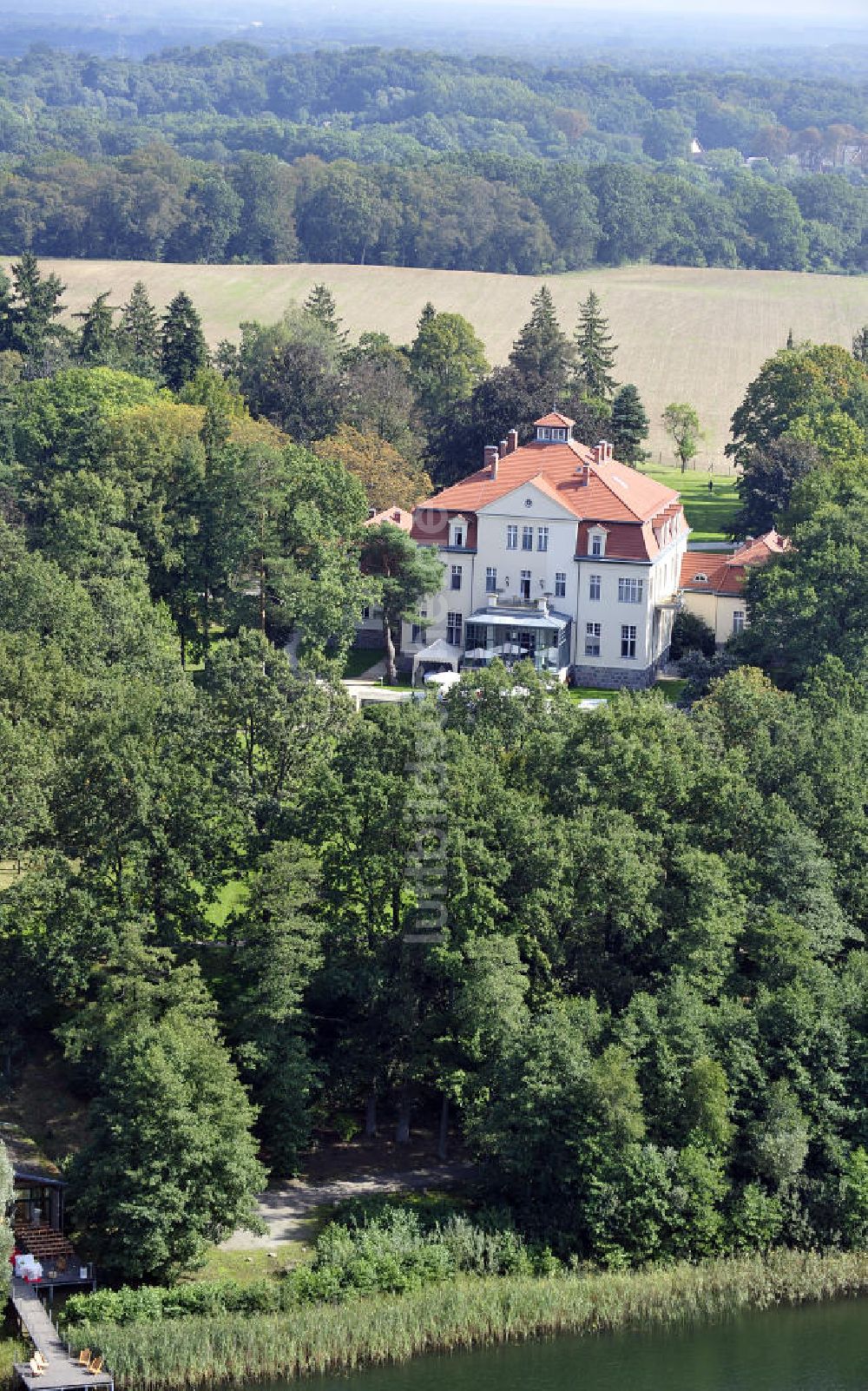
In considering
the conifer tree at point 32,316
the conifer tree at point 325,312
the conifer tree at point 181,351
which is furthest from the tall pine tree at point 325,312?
the conifer tree at point 32,316

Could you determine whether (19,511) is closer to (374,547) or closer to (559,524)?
(374,547)

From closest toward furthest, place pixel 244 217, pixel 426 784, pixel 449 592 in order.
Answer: pixel 426 784 < pixel 449 592 < pixel 244 217

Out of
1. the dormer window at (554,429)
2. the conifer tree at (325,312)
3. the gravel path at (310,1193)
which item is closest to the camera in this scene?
the gravel path at (310,1193)

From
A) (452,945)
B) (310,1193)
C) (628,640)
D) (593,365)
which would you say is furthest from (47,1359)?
(593,365)

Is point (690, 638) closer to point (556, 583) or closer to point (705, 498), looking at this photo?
point (556, 583)

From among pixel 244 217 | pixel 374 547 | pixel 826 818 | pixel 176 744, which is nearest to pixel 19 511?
pixel 374 547

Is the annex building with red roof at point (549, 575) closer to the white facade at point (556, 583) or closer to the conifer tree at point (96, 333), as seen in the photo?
the white facade at point (556, 583)

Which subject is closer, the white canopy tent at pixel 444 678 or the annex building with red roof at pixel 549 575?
the white canopy tent at pixel 444 678
